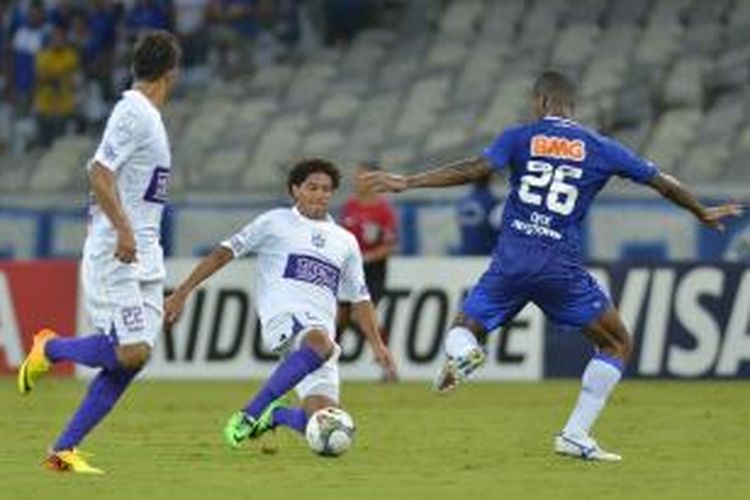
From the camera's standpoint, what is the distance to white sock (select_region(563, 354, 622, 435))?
46.4 feet

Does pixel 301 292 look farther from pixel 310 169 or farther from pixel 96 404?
pixel 96 404

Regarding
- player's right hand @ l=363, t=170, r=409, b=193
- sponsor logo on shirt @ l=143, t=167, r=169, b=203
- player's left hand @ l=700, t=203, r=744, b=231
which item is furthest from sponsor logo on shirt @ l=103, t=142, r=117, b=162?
player's left hand @ l=700, t=203, r=744, b=231

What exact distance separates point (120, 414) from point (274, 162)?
435 inches

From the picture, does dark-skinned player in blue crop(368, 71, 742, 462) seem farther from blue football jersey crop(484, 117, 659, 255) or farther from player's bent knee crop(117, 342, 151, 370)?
player's bent knee crop(117, 342, 151, 370)

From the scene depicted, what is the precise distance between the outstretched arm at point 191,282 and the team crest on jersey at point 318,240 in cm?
47

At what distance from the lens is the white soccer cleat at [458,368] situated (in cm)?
1395

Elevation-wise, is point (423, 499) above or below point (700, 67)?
below

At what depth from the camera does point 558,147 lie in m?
14.1

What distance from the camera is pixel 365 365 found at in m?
23.8

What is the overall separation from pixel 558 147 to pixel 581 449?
1668mm

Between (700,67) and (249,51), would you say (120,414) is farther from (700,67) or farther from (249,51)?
(249,51)

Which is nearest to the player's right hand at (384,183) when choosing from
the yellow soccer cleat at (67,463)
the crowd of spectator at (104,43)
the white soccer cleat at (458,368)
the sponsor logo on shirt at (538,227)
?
the sponsor logo on shirt at (538,227)

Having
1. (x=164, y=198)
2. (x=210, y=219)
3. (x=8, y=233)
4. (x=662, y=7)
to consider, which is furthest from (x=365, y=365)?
(x=164, y=198)

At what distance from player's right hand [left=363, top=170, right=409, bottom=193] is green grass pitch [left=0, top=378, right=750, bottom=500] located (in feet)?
4.79
